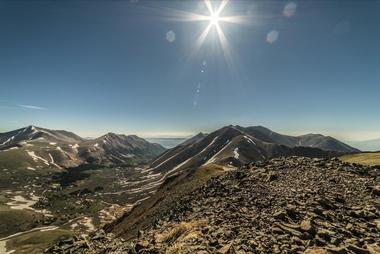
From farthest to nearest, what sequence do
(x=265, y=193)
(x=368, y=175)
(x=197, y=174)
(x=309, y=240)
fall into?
(x=197, y=174)
(x=368, y=175)
(x=265, y=193)
(x=309, y=240)

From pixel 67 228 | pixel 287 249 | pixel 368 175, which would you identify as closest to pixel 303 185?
pixel 368 175

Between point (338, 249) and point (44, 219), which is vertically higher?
point (338, 249)

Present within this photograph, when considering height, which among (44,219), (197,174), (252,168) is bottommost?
(44,219)

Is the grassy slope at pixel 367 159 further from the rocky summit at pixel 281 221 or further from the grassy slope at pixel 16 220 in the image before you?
the grassy slope at pixel 16 220

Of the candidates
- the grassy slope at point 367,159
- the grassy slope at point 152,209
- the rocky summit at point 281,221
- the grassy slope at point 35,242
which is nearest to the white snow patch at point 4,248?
the grassy slope at point 35,242

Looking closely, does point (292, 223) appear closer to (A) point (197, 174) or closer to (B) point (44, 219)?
(A) point (197, 174)

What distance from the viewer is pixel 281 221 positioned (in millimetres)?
22953

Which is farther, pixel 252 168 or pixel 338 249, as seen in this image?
pixel 252 168

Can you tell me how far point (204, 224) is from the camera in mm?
26078

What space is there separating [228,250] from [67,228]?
159 m

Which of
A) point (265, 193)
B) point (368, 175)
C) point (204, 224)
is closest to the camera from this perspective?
point (204, 224)

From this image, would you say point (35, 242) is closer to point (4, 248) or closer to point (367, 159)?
point (4, 248)

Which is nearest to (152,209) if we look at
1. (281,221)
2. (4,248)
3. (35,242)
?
(281,221)

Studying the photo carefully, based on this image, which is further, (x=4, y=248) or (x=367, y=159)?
(x=4, y=248)
